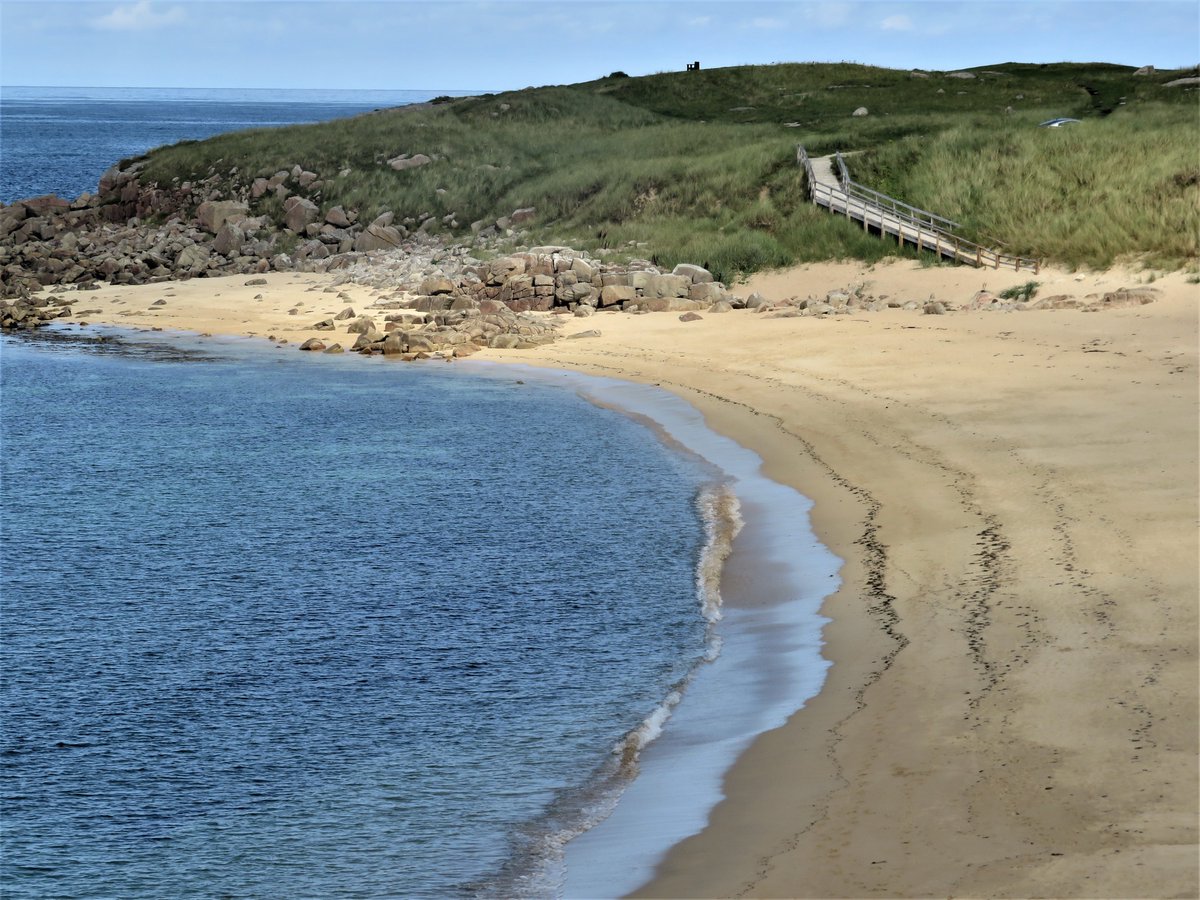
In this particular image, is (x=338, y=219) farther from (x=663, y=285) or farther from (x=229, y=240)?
(x=663, y=285)

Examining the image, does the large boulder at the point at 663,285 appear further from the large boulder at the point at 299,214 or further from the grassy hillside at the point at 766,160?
the large boulder at the point at 299,214

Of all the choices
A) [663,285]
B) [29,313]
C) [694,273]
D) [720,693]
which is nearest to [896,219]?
[694,273]

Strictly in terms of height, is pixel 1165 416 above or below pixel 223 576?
above

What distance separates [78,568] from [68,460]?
8322 mm

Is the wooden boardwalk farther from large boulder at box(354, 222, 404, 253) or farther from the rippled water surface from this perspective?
large boulder at box(354, 222, 404, 253)

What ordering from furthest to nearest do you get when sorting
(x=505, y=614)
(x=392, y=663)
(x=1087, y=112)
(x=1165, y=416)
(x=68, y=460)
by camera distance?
(x=1087, y=112), (x=68, y=460), (x=1165, y=416), (x=505, y=614), (x=392, y=663)

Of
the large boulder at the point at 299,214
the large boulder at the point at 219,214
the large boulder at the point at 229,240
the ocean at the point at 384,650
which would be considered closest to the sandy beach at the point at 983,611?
the ocean at the point at 384,650

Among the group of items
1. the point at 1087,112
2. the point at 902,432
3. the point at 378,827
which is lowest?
the point at 378,827

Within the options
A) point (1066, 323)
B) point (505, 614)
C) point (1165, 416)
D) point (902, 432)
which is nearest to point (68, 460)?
point (505, 614)

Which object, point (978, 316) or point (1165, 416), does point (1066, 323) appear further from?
point (1165, 416)

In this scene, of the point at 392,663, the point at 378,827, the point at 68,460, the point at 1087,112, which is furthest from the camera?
the point at 1087,112

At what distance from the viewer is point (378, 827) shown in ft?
38.7

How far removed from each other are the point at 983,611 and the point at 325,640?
7836mm

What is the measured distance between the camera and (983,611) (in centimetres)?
1561
